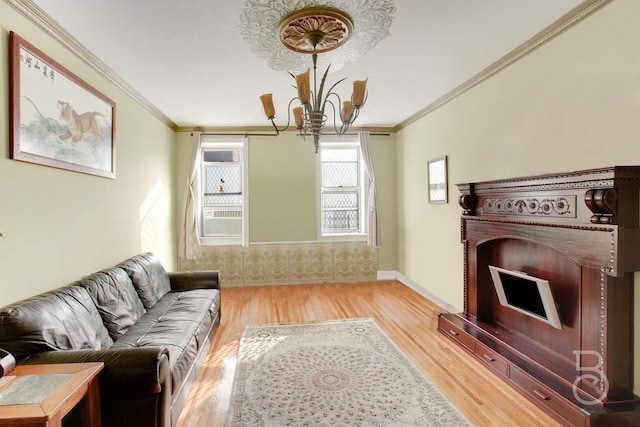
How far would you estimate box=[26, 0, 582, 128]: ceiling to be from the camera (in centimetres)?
212

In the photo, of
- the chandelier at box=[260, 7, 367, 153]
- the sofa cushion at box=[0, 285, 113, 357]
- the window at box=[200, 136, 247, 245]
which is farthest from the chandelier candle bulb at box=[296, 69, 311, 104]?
the window at box=[200, 136, 247, 245]

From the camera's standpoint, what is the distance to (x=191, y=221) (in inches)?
199

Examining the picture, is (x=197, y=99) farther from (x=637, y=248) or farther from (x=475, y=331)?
(x=637, y=248)

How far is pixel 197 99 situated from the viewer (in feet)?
12.7

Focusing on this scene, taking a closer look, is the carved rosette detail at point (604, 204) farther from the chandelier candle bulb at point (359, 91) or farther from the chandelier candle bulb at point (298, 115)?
the chandelier candle bulb at point (298, 115)

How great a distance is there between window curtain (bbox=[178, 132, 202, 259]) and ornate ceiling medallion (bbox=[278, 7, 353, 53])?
3.42 m

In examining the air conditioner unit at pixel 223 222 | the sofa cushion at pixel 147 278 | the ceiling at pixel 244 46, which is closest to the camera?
the ceiling at pixel 244 46

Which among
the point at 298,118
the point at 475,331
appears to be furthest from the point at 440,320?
the point at 298,118

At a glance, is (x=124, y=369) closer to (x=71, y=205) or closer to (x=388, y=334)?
(x=71, y=205)

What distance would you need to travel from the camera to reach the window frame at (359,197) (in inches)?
214

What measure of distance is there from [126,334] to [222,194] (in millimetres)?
3255

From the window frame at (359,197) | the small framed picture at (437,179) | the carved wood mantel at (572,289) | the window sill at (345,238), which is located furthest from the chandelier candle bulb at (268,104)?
the window sill at (345,238)

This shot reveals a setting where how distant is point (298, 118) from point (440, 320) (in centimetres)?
237

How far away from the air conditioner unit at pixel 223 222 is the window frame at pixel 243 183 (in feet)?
0.21
